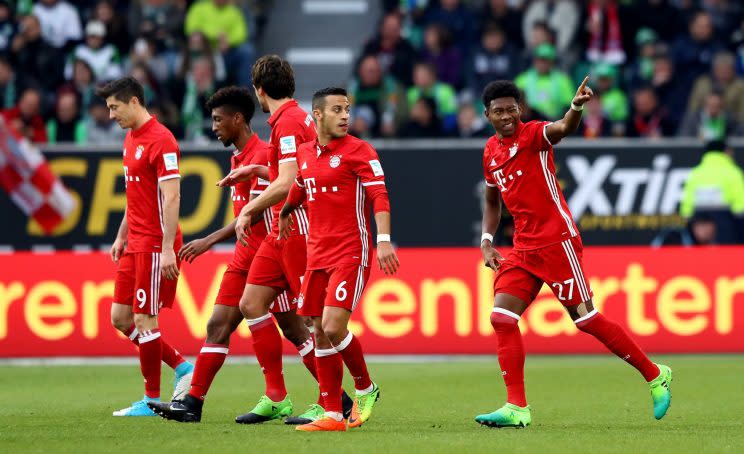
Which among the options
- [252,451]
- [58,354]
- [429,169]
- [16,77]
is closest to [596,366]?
[429,169]

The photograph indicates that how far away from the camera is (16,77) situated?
20812mm

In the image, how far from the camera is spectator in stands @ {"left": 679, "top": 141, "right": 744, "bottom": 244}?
18.4 m

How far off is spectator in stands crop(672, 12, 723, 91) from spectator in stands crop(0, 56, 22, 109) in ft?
29.8

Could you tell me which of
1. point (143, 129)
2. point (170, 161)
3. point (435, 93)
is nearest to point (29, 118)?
point (435, 93)

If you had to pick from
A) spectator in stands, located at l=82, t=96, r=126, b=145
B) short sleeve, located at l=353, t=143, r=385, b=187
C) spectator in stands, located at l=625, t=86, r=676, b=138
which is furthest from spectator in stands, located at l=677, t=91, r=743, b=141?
short sleeve, located at l=353, t=143, r=385, b=187

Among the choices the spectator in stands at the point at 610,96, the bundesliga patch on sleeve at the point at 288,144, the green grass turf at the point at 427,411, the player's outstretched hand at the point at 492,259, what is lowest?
the green grass turf at the point at 427,411

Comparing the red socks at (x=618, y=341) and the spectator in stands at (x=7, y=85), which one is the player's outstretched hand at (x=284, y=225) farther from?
the spectator in stands at (x=7, y=85)

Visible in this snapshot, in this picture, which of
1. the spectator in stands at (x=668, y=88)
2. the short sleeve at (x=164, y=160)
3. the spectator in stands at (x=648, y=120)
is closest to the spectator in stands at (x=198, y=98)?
the spectator in stands at (x=648, y=120)

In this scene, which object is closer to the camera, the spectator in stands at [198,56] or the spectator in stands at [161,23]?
the spectator in stands at [198,56]

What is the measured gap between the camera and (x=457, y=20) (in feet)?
71.6

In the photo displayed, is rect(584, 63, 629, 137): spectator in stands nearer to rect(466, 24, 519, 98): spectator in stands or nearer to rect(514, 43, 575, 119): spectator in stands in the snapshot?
rect(514, 43, 575, 119): spectator in stands

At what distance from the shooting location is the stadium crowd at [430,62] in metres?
19.8

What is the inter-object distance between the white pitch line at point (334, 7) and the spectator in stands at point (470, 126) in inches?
180

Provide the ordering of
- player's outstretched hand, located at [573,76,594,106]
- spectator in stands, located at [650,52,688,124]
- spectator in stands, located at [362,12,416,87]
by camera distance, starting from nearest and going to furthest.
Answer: player's outstretched hand, located at [573,76,594,106], spectator in stands, located at [650,52,688,124], spectator in stands, located at [362,12,416,87]
